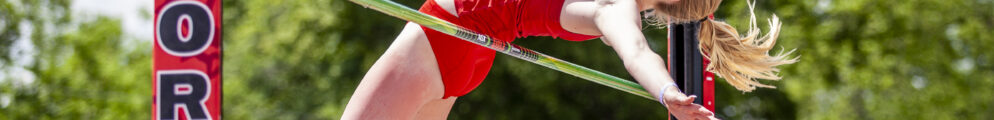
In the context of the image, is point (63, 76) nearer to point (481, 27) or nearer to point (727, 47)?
point (481, 27)

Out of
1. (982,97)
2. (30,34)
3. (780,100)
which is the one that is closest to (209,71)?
(780,100)

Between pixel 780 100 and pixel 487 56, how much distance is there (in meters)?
6.81

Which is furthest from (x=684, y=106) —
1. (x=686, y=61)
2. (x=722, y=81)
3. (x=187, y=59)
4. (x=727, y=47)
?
(x=722, y=81)

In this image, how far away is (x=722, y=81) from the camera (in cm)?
841

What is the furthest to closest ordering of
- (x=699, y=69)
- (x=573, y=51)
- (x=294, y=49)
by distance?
(x=294, y=49) → (x=573, y=51) → (x=699, y=69)

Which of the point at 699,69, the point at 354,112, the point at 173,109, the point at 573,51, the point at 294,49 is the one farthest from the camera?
the point at 294,49

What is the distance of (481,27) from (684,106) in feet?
2.10

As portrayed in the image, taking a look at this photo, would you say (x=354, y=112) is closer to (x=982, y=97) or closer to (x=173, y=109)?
(x=173, y=109)

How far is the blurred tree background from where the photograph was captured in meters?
8.25

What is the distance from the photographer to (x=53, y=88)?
13.6 m

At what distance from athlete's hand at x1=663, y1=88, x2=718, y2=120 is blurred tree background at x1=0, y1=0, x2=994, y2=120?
6058 mm

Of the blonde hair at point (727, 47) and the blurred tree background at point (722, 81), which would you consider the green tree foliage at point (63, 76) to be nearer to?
the blurred tree background at point (722, 81)

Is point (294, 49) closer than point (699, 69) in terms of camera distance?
No

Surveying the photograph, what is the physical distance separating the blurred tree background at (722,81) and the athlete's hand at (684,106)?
6.06 m
